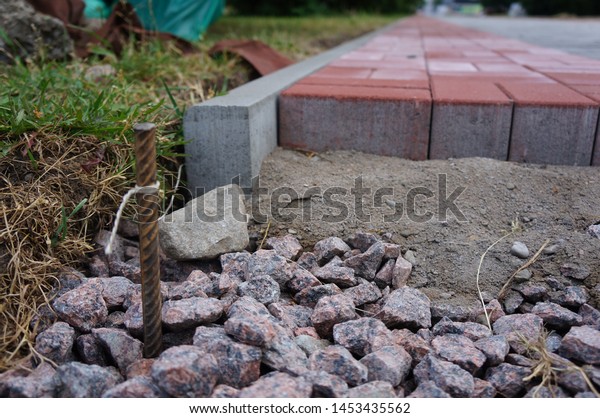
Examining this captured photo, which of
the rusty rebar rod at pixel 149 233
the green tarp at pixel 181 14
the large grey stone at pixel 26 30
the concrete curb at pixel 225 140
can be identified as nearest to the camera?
the rusty rebar rod at pixel 149 233

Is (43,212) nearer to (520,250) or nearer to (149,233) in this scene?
(149,233)

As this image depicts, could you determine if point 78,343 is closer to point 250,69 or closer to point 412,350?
point 412,350

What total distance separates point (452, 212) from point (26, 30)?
2.62 metres

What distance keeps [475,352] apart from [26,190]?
4.52 ft

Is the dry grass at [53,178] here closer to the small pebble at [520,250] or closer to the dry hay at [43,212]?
the dry hay at [43,212]

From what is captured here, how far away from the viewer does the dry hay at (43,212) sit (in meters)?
1.52

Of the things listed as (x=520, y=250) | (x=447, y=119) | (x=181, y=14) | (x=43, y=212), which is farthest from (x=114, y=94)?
(x=181, y=14)

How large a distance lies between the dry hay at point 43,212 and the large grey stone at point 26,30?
1.52 meters

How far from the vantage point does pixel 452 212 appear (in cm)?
198

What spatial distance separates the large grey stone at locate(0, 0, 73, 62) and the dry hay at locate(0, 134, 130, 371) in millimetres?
1522

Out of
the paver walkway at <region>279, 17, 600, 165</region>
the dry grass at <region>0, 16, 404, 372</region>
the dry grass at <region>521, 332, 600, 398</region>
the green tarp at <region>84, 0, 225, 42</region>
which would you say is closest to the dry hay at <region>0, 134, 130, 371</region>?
the dry grass at <region>0, 16, 404, 372</region>

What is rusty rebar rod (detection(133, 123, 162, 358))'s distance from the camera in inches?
48.6

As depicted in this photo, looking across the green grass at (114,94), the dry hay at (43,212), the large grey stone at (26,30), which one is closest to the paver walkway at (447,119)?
the green grass at (114,94)

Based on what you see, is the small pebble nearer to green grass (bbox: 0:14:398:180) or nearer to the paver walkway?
the paver walkway
